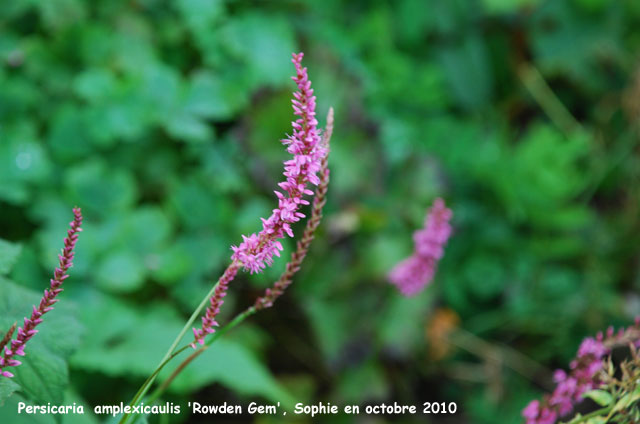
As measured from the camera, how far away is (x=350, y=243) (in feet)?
8.46

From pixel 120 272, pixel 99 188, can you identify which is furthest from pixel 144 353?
pixel 99 188

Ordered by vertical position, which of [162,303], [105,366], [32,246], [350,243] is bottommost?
[105,366]

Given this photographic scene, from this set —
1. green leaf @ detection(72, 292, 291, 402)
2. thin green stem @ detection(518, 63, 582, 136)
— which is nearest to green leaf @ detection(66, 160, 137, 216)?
green leaf @ detection(72, 292, 291, 402)

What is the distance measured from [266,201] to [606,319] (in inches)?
64.9

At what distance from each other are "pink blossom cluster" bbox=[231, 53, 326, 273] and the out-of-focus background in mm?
900

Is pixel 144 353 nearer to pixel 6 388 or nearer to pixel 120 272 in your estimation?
pixel 120 272

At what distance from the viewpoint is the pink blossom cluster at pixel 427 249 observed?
1870 mm

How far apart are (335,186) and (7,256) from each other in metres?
1.62

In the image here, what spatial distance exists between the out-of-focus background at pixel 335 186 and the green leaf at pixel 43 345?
56 cm

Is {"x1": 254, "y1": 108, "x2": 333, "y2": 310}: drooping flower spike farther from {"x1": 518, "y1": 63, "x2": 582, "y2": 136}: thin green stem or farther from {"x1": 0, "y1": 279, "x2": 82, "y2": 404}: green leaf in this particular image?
{"x1": 518, "y1": 63, "x2": 582, "y2": 136}: thin green stem

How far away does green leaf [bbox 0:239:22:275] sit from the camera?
1034 mm

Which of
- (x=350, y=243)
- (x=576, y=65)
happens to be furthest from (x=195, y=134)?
(x=576, y=65)

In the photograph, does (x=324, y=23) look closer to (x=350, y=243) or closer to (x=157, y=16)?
(x=157, y=16)

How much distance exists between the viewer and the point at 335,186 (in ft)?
8.38
